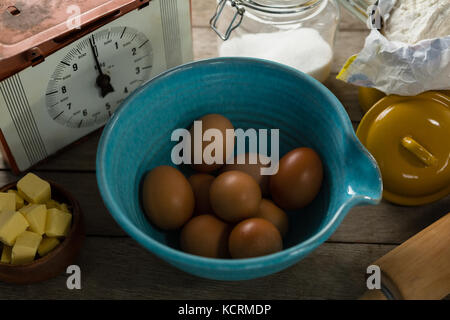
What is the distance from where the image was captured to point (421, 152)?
76 cm

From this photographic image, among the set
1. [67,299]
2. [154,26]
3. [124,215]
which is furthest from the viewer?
[154,26]

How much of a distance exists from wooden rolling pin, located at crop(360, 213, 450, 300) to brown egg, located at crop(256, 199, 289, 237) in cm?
13

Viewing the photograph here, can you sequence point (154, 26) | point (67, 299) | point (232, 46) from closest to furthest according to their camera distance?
1. point (67, 299)
2. point (154, 26)
3. point (232, 46)

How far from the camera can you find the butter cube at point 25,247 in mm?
668

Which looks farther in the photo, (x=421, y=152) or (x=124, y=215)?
(x=421, y=152)

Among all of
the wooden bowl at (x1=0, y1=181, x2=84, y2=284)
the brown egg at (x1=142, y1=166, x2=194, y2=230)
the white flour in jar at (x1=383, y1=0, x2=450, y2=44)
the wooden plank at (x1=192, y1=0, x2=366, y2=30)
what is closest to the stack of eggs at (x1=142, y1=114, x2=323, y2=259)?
the brown egg at (x1=142, y1=166, x2=194, y2=230)

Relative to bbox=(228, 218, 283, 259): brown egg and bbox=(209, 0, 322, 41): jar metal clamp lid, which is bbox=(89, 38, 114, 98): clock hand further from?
bbox=(228, 218, 283, 259): brown egg

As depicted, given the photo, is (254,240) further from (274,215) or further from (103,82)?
(103,82)

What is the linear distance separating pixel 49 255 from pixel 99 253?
90 millimetres

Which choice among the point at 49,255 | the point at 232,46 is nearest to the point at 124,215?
the point at 49,255

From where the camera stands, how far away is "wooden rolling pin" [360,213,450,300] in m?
0.65

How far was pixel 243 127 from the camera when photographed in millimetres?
812

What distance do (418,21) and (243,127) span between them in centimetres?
31

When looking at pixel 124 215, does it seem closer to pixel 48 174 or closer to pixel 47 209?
pixel 47 209
